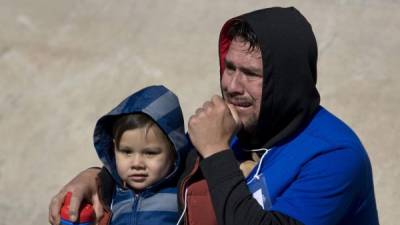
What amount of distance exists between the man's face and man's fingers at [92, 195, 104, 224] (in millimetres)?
699

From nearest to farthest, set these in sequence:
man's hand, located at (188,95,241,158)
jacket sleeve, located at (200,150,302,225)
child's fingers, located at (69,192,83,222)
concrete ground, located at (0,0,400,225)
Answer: jacket sleeve, located at (200,150,302,225) → man's hand, located at (188,95,241,158) → child's fingers, located at (69,192,83,222) → concrete ground, located at (0,0,400,225)

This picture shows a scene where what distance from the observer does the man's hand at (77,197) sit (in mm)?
3379

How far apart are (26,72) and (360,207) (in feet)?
15.0

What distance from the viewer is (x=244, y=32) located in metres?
3.23

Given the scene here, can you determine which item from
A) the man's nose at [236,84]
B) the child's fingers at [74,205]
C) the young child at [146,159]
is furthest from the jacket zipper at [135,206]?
the man's nose at [236,84]

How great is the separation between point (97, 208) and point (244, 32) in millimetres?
938

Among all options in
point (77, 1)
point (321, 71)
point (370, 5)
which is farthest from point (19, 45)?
point (370, 5)

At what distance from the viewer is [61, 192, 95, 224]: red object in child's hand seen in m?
3.36

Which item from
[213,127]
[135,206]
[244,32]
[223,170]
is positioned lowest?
[135,206]

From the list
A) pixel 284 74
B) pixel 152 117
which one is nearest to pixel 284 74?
pixel 284 74

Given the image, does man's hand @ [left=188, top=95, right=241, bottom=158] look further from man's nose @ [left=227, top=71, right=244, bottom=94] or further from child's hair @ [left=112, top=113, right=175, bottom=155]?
child's hair @ [left=112, top=113, right=175, bottom=155]

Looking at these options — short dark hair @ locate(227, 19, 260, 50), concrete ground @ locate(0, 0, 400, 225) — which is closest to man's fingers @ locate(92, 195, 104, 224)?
short dark hair @ locate(227, 19, 260, 50)

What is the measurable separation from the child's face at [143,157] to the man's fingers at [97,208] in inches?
6.7

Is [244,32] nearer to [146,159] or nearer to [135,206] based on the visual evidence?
[146,159]
